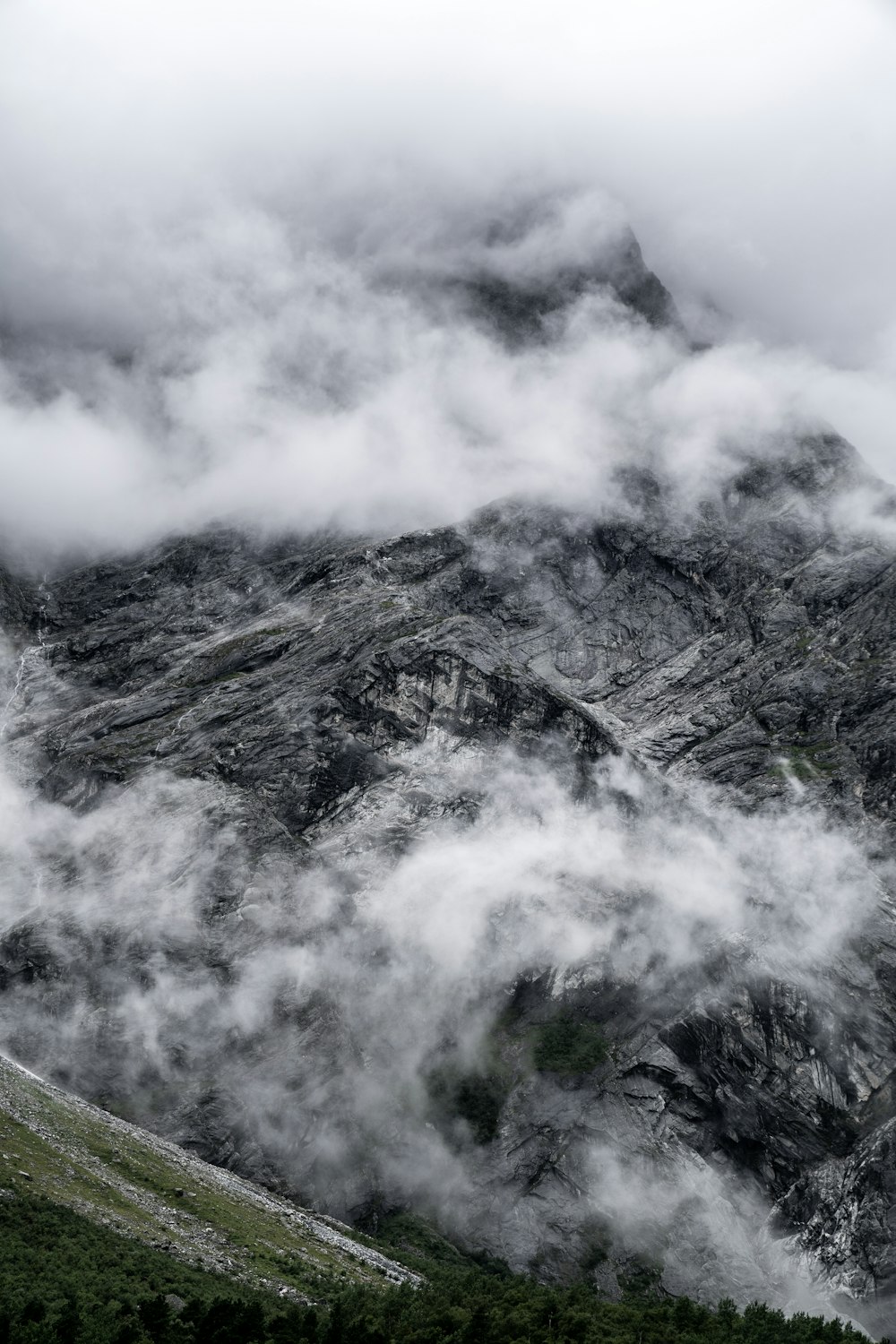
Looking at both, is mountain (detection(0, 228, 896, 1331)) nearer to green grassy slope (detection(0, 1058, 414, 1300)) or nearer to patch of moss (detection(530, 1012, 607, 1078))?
patch of moss (detection(530, 1012, 607, 1078))

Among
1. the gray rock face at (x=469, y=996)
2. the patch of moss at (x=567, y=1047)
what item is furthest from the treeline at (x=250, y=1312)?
the patch of moss at (x=567, y=1047)

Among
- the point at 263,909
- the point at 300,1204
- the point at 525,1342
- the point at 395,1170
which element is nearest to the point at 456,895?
the point at 263,909

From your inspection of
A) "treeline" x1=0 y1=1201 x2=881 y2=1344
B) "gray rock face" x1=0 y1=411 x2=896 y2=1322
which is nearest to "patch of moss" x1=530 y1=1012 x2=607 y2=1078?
"gray rock face" x1=0 y1=411 x2=896 y2=1322

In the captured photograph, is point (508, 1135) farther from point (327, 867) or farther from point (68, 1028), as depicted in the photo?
point (68, 1028)

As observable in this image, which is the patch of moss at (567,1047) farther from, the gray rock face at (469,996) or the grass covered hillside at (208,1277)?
the grass covered hillside at (208,1277)

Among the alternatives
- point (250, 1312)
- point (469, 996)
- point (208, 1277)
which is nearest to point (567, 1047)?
point (469, 996)
